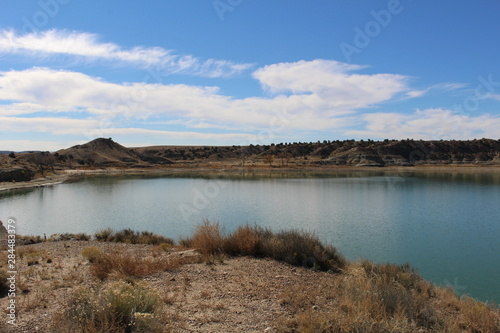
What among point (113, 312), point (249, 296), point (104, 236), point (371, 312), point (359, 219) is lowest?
point (359, 219)

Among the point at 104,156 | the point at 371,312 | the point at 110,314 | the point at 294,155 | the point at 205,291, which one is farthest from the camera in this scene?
the point at 294,155

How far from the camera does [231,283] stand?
21.8 ft

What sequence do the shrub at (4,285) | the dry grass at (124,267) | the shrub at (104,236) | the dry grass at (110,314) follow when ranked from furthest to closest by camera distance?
the shrub at (104,236) → the dry grass at (124,267) → the shrub at (4,285) → the dry grass at (110,314)

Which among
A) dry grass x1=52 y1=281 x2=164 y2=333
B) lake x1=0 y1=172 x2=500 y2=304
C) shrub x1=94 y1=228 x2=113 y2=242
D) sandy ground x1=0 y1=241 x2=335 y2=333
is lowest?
lake x1=0 y1=172 x2=500 y2=304

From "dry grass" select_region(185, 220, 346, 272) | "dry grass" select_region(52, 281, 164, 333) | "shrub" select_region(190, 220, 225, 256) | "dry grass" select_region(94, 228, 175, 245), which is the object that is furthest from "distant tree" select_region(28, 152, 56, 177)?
"dry grass" select_region(52, 281, 164, 333)

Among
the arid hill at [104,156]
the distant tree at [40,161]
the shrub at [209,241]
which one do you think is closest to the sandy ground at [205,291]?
the shrub at [209,241]

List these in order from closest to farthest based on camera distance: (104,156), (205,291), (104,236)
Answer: (205,291) → (104,236) → (104,156)

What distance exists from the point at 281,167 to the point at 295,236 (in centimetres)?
6468

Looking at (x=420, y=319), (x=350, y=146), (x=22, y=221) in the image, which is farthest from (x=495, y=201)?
(x=350, y=146)

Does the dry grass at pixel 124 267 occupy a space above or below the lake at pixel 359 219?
above

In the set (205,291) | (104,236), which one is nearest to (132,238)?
(104,236)

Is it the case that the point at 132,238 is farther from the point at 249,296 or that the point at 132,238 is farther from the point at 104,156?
the point at 104,156

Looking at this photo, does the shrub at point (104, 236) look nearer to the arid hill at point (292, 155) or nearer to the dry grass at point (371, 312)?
the dry grass at point (371, 312)

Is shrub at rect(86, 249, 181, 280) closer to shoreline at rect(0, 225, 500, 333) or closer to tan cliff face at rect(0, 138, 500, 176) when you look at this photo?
shoreline at rect(0, 225, 500, 333)
